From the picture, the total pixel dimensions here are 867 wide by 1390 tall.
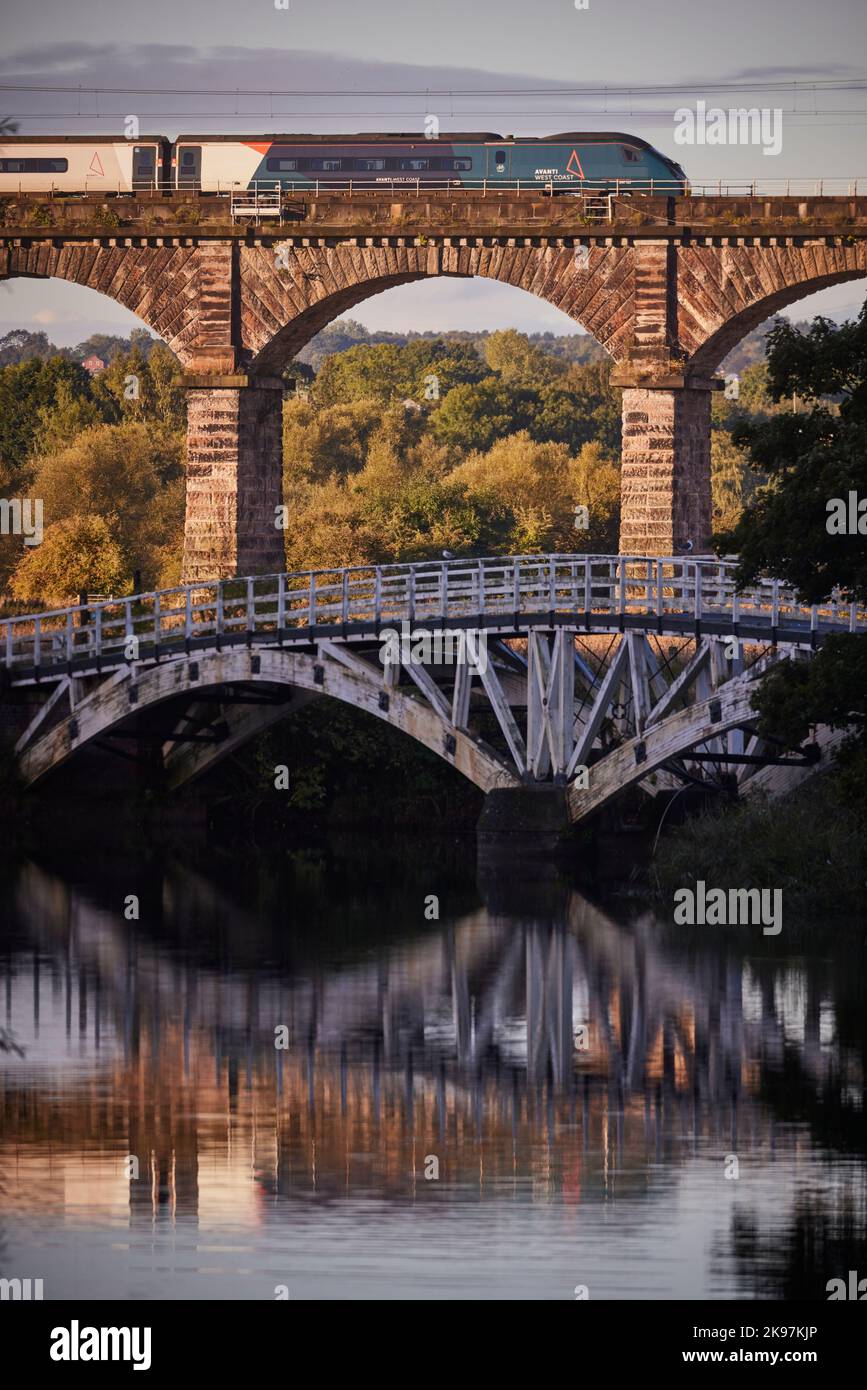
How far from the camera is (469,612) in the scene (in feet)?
137

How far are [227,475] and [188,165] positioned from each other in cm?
952

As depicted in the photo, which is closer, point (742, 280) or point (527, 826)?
point (527, 826)

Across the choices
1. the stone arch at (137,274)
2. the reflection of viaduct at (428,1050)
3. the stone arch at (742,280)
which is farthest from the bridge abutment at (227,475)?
the reflection of viaduct at (428,1050)

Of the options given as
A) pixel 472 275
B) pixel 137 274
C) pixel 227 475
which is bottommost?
pixel 227 475

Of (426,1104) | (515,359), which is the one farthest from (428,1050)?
(515,359)

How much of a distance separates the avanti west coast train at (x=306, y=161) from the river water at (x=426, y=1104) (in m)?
24.0

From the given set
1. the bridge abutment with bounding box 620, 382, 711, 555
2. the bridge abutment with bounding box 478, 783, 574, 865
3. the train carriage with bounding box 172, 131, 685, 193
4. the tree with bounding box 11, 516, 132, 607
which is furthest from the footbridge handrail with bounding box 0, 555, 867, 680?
the train carriage with bounding box 172, 131, 685, 193

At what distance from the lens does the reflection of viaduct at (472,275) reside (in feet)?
160

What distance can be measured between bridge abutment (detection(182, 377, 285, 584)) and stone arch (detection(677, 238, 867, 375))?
27.7 ft

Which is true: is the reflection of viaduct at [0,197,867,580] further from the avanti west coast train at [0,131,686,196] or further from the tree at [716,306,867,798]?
the tree at [716,306,867,798]

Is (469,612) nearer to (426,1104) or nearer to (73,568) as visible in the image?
(426,1104)

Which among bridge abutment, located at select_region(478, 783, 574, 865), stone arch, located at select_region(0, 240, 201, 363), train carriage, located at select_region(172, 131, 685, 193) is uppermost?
train carriage, located at select_region(172, 131, 685, 193)

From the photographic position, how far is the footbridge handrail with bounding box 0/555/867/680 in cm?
3853
